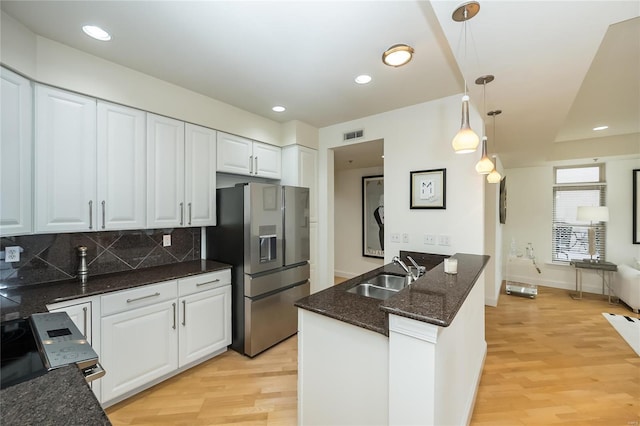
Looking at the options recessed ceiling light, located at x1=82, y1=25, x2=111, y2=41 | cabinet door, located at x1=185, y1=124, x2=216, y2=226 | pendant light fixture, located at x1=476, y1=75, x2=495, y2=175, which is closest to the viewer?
recessed ceiling light, located at x1=82, y1=25, x2=111, y2=41

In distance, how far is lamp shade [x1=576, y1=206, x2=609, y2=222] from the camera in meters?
4.24

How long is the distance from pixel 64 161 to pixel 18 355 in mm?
1431

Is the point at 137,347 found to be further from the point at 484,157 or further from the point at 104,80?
the point at 484,157

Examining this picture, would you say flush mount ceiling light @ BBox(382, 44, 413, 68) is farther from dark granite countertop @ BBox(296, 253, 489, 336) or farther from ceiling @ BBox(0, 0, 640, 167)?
dark granite countertop @ BBox(296, 253, 489, 336)

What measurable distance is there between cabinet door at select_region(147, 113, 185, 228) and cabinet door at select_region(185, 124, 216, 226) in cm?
6

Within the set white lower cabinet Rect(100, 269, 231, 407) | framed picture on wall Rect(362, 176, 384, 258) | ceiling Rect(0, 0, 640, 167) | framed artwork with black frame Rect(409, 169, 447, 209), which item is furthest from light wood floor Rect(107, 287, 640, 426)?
framed picture on wall Rect(362, 176, 384, 258)

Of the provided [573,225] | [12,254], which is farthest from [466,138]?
[573,225]

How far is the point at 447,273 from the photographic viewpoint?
1.77 m

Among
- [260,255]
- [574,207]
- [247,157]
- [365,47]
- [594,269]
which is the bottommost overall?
[594,269]

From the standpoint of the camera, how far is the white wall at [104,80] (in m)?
1.69

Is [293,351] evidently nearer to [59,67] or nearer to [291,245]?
[291,245]

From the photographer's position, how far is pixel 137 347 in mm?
2068

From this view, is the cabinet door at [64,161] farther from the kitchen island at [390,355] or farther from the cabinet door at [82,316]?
the kitchen island at [390,355]

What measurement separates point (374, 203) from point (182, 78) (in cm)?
407
